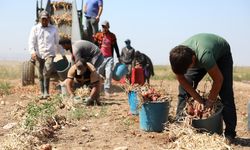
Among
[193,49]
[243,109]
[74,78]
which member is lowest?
[243,109]

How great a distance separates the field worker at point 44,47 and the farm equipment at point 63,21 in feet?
5.86

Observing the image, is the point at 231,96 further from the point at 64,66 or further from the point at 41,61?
the point at 64,66

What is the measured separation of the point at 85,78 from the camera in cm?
801

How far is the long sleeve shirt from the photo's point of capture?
8.57m

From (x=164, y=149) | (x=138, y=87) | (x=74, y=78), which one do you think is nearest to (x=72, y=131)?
(x=138, y=87)

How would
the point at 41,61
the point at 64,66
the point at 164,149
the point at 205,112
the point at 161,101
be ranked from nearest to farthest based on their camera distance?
the point at 164,149 → the point at 205,112 → the point at 161,101 → the point at 41,61 → the point at 64,66

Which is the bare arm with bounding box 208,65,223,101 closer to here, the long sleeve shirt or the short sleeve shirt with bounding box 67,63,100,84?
the short sleeve shirt with bounding box 67,63,100,84

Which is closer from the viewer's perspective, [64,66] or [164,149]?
[164,149]

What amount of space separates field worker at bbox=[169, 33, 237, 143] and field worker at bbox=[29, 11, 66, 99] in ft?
13.4

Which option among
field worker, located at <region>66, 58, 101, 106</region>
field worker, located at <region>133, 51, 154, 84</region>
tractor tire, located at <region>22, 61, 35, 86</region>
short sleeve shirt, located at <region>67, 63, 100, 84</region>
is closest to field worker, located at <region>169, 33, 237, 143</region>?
field worker, located at <region>66, 58, 101, 106</region>

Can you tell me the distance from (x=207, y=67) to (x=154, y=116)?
4.12 feet

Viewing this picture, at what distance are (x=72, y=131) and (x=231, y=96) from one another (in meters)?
1.92

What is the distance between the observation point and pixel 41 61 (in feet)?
28.6

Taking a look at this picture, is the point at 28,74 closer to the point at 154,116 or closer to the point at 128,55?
the point at 128,55
